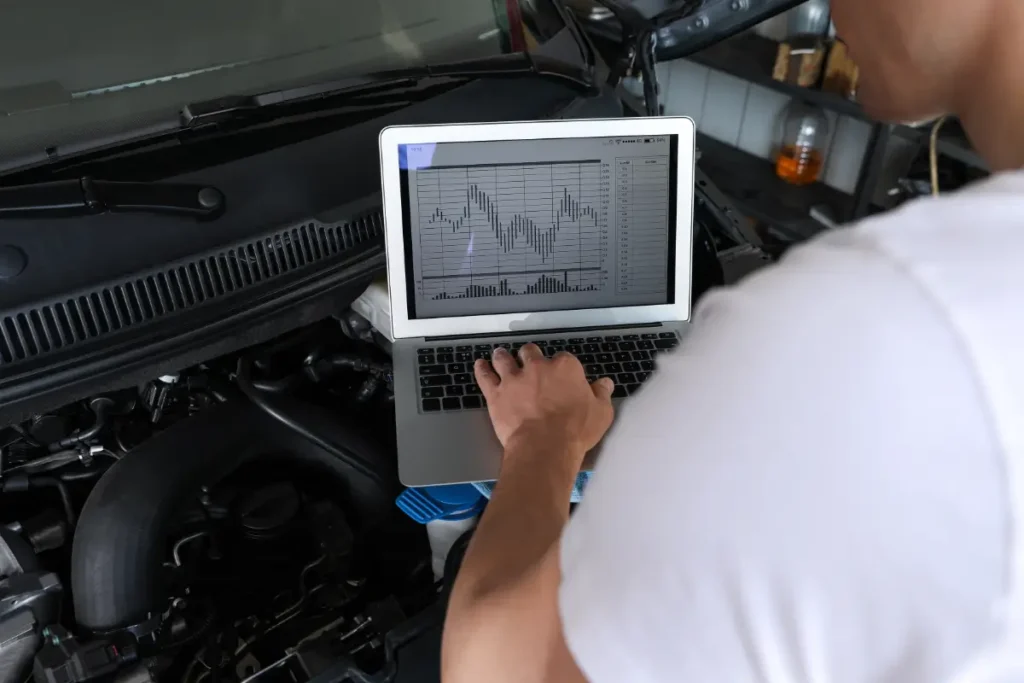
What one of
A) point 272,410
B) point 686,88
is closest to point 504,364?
point 272,410

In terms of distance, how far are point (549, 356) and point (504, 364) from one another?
12cm

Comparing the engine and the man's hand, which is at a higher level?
the man's hand

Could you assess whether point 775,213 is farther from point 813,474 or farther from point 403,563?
point 813,474

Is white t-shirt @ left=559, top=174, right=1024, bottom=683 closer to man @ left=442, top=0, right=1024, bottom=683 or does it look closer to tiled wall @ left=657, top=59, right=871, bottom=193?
man @ left=442, top=0, right=1024, bottom=683

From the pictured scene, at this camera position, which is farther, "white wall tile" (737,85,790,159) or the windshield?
"white wall tile" (737,85,790,159)

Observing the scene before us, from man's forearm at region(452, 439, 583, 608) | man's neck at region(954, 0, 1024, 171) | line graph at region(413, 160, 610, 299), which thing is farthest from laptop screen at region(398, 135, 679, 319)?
man's neck at region(954, 0, 1024, 171)

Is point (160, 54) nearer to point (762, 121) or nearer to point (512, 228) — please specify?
point (512, 228)

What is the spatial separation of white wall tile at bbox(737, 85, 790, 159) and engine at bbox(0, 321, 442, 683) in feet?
6.98

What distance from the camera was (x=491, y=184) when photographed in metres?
0.97

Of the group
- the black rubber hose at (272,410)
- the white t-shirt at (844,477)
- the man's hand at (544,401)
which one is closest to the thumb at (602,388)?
the man's hand at (544,401)

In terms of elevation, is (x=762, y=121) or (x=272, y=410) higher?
(x=762, y=121)

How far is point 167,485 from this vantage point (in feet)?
2.62

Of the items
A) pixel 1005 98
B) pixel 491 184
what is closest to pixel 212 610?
pixel 491 184

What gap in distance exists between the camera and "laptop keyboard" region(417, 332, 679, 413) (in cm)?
93
